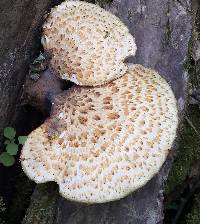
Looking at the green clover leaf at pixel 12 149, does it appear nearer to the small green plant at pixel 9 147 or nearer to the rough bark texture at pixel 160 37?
the small green plant at pixel 9 147

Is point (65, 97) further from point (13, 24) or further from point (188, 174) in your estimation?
point (188, 174)

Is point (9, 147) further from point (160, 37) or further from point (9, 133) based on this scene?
point (160, 37)

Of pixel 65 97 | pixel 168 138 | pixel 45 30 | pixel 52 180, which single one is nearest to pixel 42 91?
pixel 65 97

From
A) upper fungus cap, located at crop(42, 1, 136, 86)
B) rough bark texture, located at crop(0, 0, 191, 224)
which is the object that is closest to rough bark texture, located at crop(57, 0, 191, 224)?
rough bark texture, located at crop(0, 0, 191, 224)

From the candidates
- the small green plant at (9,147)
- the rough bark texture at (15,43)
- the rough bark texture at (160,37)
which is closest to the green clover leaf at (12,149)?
the small green plant at (9,147)

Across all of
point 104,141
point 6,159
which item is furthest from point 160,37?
point 6,159

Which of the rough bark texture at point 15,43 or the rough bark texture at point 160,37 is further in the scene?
the rough bark texture at point 160,37

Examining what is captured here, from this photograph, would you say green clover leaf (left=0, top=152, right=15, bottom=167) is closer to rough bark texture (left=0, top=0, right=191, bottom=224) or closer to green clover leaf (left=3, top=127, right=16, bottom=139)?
green clover leaf (left=3, top=127, right=16, bottom=139)
